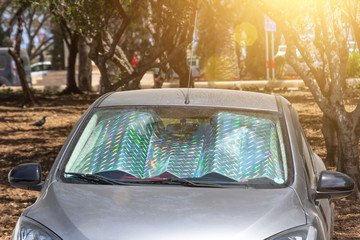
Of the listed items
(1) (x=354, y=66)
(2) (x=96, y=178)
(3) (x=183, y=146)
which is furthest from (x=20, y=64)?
(2) (x=96, y=178)

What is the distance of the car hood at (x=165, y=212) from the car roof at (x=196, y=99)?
85 centimetres

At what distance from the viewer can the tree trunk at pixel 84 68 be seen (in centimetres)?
2509

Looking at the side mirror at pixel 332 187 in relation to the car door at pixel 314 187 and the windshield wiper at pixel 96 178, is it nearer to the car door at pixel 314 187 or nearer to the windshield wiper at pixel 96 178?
the car door at pixel 314 187

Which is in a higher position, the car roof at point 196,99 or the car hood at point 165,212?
the car roof at point 196,99

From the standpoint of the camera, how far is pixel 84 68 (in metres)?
25.9

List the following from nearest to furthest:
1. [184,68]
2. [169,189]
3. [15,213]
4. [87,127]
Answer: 1. [169,189]
2. [87,127]
3. [15,213]
4. [184,68]

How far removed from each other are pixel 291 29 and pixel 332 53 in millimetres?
586

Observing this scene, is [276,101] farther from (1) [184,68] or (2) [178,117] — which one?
(1) [184,68]

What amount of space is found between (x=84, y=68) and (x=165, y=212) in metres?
22.8

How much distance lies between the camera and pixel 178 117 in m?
4.61

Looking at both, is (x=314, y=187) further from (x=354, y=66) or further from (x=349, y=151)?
(x=354, y=66)

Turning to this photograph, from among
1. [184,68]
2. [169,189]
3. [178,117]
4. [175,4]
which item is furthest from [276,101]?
[184,68]

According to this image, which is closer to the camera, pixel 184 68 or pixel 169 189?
pixel 169 189

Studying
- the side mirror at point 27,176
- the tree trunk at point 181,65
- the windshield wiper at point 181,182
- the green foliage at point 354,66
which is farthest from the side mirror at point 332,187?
the green foliage at point 354,66
